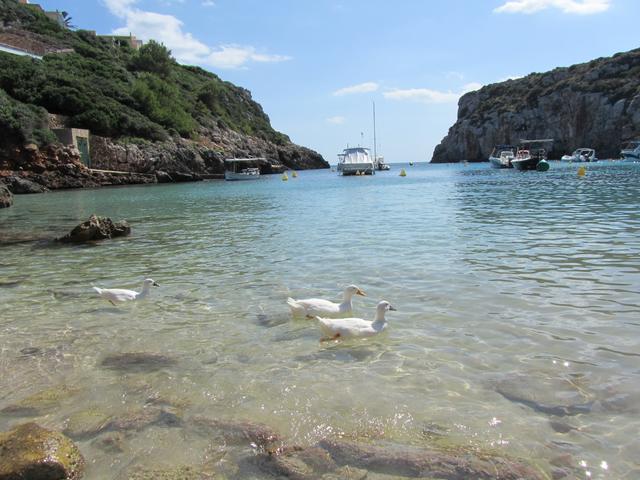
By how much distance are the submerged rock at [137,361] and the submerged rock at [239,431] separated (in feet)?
5.15

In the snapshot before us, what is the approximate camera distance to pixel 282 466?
3.94 m

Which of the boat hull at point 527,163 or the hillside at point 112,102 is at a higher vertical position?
the hillside at point 112,102

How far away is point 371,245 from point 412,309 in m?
6.36

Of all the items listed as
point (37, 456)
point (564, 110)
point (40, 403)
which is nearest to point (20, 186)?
point (40, 403)

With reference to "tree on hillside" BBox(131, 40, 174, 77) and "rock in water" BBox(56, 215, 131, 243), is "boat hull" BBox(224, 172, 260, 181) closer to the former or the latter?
"tree on hillside" BBox(131, 40, 174, 77)

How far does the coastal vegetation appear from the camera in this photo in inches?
2379

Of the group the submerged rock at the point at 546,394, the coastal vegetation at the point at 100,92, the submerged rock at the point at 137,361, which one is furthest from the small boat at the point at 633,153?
the submerged rock at the point at 137,361

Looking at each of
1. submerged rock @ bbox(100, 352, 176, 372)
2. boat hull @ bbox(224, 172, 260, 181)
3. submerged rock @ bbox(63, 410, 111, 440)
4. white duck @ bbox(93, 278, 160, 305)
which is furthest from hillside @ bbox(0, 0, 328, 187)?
submerged rock @ bbox(63, 410, 111, 440)

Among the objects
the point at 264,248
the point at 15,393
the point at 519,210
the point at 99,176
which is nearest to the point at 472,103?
the point at 99,176

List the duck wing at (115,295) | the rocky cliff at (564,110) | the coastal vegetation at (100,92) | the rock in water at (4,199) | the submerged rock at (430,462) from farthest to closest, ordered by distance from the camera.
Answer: the rocky cliff at (564,110), the coastal vegetation at (100,92), the rock in water at (4,199), the duck wing at (115,295), the submerged rock at (430,462)

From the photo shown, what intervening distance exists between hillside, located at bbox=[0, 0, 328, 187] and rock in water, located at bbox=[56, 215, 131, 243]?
Answer: 136 feet

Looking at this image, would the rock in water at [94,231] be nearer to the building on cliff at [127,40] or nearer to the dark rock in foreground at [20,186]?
the dark rock in foreground at [20,186]

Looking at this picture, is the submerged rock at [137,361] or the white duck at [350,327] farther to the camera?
the white duck at [350,327]

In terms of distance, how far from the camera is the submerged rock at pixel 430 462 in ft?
12.3
